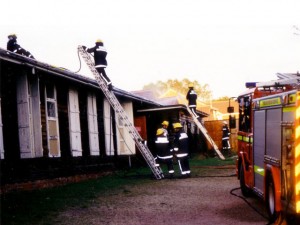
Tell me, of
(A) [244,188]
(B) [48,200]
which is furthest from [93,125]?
(A) [244,188]

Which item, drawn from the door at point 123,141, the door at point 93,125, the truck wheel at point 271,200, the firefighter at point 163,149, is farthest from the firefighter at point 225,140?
the truck wheel at point 271,200

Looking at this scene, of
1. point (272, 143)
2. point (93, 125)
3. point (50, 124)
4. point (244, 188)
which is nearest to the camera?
point (272, 143)

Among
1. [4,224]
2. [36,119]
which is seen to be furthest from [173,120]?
[4,224]

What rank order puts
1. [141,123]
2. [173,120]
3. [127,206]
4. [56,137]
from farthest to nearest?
[173,120]
[141,123]
[56,137]
[127,206]

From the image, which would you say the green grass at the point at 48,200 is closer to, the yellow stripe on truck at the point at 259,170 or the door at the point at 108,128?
the yellow stripe on truck at the point at 259,170

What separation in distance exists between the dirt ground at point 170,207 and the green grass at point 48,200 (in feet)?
1.00

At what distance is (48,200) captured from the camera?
389 inches

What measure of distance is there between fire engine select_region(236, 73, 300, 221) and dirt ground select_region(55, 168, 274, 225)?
0.51 metres

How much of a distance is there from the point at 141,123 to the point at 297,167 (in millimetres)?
15977

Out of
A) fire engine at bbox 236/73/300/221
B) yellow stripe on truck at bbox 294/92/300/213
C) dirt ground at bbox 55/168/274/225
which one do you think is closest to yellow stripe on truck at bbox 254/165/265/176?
fire engine at bbox 236/73/300/221

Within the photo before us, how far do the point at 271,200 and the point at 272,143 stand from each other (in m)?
0.99

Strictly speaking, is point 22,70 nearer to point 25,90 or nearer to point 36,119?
A: point 25,90

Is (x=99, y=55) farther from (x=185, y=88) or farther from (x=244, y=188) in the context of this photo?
(x=185, y=88)

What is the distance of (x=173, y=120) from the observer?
87.8ft
